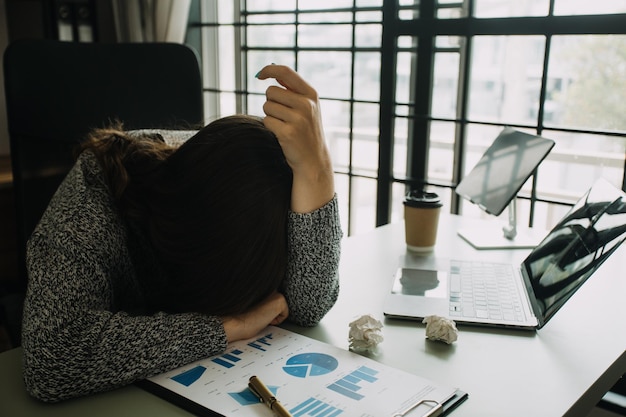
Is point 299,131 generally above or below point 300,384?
above

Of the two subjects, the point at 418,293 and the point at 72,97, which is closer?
the point at 418,293

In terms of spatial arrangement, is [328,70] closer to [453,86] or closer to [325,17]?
[325,17]

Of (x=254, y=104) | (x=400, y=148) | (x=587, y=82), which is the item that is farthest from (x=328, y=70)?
(x=587, y=82)

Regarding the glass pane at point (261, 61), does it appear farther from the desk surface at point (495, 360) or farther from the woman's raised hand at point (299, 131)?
the woman's raised hand at point (299, 131)

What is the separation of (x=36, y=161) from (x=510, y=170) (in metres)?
1.14

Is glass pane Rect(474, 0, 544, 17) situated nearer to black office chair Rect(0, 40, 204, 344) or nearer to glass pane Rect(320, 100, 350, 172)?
glass pane Rect(320, 100, 350, 172)

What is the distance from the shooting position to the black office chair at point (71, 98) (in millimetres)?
1485

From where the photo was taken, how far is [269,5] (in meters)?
2.87

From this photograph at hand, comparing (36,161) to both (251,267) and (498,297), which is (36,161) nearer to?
(251,267)

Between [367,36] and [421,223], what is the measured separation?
4.36 ft

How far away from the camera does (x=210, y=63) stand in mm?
3195

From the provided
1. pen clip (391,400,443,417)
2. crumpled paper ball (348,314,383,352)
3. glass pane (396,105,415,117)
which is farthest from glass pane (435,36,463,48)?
pen clip (391,400,443,417)

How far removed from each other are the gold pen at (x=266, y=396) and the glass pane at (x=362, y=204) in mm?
1825

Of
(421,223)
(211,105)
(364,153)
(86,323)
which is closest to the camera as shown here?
(86,323)
